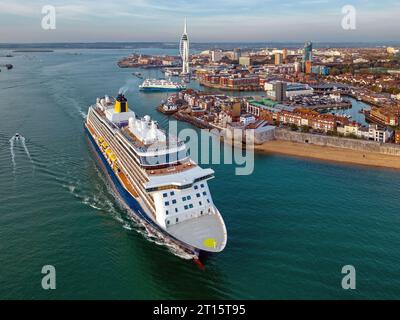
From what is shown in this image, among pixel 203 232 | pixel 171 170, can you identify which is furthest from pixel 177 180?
pixel 203 232

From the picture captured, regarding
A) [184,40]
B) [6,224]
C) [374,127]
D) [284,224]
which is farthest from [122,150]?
[184,40]

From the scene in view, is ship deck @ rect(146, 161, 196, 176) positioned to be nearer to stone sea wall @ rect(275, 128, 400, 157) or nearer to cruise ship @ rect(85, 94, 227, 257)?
cruise ship @ rect(85, 94, 227, 257)

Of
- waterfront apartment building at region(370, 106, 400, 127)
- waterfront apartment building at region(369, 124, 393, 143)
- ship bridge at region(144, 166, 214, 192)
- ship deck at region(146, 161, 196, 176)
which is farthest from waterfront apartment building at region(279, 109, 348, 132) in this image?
ship bridge at region(144, 166, 214, 192)

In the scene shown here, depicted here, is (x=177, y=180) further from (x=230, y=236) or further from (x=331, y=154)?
(x=331, y=154)

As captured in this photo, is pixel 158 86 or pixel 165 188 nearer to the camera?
pixel 165 188

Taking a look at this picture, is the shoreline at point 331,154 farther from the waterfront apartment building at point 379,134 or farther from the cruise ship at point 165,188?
the cruise ship at point 165,188
